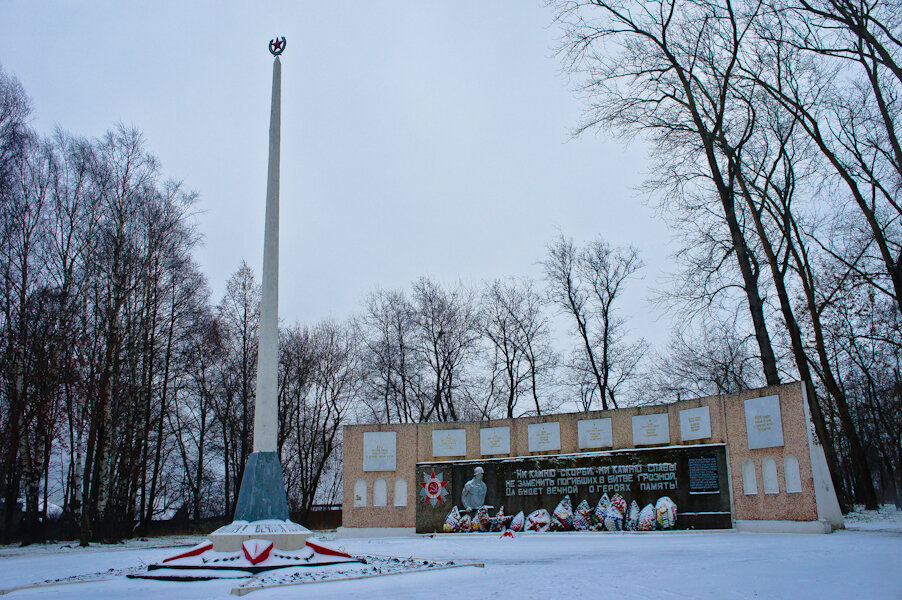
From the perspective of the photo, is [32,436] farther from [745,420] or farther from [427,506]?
[745,420]

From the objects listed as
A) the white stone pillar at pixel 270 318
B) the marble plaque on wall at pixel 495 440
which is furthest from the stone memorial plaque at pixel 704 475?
the white stone pillar at pixel 270 318

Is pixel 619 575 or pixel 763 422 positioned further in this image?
pixel 763 422

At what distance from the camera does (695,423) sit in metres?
15.3

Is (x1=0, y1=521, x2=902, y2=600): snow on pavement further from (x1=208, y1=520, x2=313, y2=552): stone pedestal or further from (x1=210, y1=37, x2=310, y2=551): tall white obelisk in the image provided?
(x1=210, y1=37, x2=310, y2=551): tall white obelisk

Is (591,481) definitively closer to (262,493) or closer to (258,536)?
(262,493)

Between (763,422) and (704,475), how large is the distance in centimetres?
175

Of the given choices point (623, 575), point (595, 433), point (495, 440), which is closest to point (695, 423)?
point (595, 433)

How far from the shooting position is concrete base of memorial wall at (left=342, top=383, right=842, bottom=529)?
1329cm

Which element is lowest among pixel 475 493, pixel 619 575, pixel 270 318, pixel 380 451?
pixel 619 575

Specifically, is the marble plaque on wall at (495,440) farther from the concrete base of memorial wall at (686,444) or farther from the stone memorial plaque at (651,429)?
the stone memorial plaque at (651,429)

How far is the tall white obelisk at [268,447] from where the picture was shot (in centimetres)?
970

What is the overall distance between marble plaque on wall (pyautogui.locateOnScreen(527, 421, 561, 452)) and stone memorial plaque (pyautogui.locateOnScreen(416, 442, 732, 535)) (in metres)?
0.26

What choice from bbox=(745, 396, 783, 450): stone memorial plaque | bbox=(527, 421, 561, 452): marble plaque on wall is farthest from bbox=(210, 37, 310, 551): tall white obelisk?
bbox=(745, 396, 783, 450): stone memorial plaque

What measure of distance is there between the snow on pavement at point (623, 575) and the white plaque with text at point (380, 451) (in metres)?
7.12
